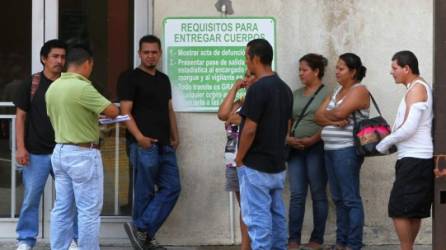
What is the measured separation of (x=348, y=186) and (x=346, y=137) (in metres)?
0.41

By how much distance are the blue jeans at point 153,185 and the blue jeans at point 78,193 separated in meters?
0.83

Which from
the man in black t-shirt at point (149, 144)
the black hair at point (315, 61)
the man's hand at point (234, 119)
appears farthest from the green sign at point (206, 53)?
the man's hand at point (234, 119)

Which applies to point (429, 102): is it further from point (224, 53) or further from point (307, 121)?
point (224, 53)

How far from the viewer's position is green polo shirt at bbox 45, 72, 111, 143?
251 inches

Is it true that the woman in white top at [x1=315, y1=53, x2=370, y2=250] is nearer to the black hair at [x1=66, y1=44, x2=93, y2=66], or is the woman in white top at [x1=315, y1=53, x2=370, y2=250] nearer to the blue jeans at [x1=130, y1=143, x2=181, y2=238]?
the blue jeans at [x1=130, y1=143, x2=181, y2=238]

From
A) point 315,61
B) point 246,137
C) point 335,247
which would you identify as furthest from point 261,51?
point 335,247

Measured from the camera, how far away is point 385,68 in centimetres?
780

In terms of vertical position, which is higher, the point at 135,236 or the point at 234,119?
the point at 234,119

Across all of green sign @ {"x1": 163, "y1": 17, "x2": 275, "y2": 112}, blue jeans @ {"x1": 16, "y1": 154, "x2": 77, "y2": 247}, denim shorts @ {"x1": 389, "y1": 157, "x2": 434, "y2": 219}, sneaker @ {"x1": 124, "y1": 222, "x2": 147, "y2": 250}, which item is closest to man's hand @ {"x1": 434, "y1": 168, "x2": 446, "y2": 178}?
denim shorts @ {"x1": 389, "y1": 157, "x2": 434, "y2": 219}

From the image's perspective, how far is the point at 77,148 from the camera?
6480mm

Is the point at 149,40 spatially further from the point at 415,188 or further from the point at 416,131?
the point at 415,188

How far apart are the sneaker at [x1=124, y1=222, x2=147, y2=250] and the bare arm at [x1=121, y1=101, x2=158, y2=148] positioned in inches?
27.7

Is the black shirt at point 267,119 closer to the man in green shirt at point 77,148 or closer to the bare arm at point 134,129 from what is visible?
the man in green shirt at point 77,148

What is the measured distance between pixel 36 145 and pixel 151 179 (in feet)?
3.31
